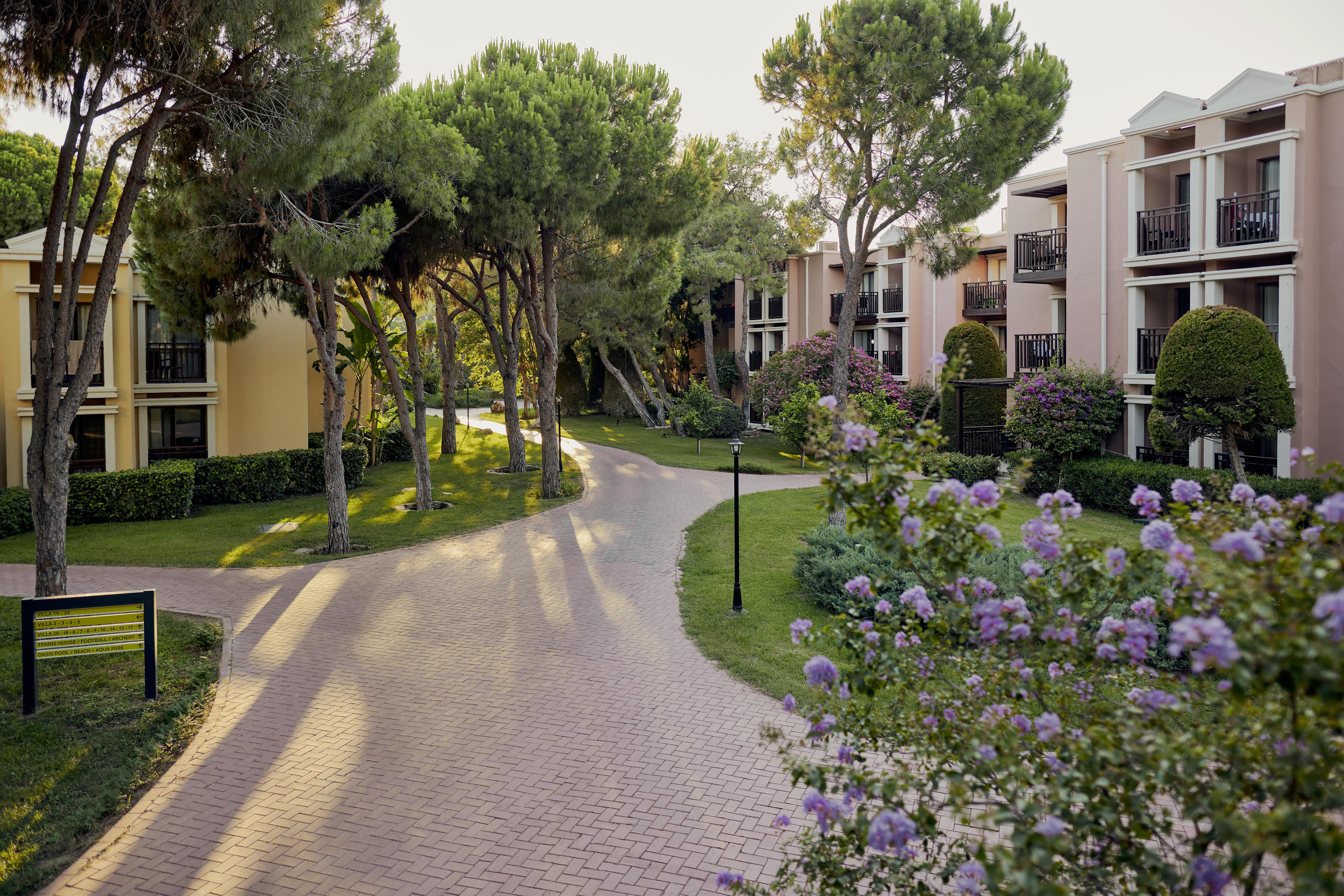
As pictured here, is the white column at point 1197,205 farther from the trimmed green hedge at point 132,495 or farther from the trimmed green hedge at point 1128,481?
the trimmed green hedge at point 132,495

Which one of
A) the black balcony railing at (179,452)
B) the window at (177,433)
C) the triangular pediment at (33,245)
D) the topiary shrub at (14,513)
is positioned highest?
the triangular pediment at (33,245)

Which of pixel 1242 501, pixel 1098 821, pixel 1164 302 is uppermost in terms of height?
pixel 1164 302

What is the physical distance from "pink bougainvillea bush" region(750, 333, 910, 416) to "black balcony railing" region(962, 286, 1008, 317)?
3.70m

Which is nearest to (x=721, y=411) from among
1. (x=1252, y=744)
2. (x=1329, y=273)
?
(x=1329, y=273)

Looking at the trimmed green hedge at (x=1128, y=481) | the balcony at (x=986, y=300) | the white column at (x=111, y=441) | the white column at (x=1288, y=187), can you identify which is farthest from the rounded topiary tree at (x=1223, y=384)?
the white column at (x=111, y=441)

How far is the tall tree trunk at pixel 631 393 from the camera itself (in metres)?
40.8

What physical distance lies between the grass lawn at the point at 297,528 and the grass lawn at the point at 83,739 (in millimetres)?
4452

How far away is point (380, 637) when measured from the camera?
11.4m

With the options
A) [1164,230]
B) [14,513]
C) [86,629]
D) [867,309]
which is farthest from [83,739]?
[867,309]

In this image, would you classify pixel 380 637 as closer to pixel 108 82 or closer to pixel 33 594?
pixel 33 594

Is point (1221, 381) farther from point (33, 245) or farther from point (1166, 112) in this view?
point (33, 245)

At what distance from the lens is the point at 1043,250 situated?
86.1 ft

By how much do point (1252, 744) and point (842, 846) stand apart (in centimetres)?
172

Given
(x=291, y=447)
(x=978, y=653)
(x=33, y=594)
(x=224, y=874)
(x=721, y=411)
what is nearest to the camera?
(x=978, y=653)
